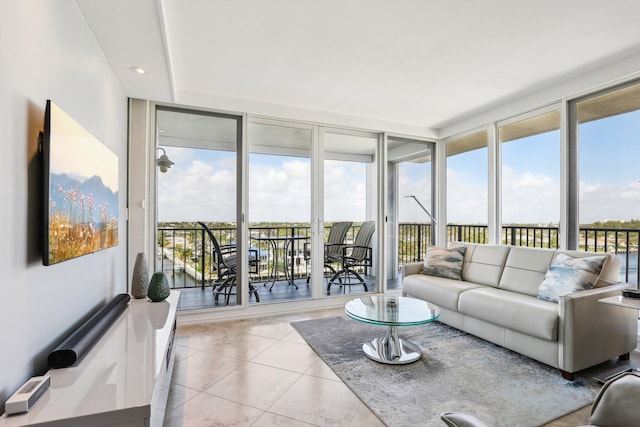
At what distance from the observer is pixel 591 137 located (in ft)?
10.3

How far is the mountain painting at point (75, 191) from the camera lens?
1400 millimetres

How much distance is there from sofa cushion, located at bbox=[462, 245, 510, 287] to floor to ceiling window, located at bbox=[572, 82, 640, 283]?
757 mm

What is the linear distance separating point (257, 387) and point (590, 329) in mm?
2412

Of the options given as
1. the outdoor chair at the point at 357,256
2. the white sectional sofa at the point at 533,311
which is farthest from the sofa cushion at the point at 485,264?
the outdoor chair at the point at 357,256

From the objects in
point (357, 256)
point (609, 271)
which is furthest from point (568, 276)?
point (357, 256)

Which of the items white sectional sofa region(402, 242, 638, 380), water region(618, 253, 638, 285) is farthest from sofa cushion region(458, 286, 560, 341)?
water region(618, 253, 638, 285)

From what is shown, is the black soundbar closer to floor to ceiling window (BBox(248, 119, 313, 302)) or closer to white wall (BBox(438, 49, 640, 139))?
floor to ceiling window (BBox(248, 119, 313, 302))

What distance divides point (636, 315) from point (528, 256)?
2.81 feet

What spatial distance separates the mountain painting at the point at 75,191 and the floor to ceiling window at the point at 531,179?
4163 mm

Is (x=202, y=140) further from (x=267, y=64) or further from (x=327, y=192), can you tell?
(x=327, y=192)

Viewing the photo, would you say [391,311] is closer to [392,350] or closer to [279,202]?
[392,350]

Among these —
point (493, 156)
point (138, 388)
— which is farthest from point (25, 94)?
point (493, 156)

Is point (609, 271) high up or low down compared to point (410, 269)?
up

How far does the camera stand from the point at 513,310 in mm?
2580
